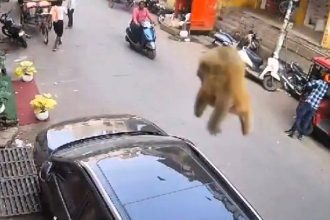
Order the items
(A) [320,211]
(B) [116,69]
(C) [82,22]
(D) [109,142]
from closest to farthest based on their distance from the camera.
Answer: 1. (D) [109,142]
2. (A) [320,211]
3. (B) [116,69]
4. (C) [82,22]

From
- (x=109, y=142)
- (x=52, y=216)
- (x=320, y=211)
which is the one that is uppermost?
(x=109, y=142)

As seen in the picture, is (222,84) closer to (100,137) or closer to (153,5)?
(100,137)

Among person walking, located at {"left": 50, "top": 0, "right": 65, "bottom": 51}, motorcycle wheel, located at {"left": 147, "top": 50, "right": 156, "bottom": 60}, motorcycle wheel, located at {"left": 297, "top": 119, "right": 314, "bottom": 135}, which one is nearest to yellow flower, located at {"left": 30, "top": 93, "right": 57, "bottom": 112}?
person walking, located at {"left": 50, "top": 0, "right": 65, "bottom": 51}

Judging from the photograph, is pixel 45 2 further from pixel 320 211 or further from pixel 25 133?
pixel 320 211

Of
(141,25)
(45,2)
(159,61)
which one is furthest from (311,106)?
(45,2)

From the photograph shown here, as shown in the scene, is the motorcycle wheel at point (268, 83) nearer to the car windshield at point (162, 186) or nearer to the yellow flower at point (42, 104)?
the yellow flower at point (42, 104)

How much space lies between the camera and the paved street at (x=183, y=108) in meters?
7.41

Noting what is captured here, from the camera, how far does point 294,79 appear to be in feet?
36.1

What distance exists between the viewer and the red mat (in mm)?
8305

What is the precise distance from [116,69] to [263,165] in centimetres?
468

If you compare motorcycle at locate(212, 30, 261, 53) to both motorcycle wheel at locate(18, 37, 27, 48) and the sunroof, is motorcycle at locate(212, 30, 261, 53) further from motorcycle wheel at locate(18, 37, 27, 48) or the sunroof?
the sunroof

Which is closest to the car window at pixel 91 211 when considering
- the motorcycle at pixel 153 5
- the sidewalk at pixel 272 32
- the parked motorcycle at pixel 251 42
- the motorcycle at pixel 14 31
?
the motorcycle at pixel 14 31

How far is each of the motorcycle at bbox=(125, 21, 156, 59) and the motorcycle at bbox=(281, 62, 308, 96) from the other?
3291 millimetres

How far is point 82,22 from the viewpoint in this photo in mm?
A: 14766
